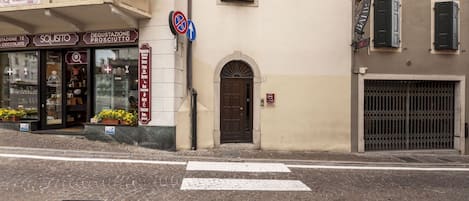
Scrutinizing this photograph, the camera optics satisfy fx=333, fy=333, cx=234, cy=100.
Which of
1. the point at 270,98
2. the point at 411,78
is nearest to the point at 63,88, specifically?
the point at 270,98

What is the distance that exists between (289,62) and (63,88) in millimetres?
7468

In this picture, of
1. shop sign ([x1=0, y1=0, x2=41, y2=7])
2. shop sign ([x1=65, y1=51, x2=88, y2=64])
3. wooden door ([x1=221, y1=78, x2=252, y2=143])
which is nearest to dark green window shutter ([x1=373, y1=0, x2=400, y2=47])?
wooden door ([x1=221, y1=78, x2=252, y2=143])

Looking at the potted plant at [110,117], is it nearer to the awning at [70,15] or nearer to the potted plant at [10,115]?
the awning at [70,15]

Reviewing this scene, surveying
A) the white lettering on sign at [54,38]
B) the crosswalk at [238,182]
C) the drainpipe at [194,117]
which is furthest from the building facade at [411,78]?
the white lettering on sign at [54,38]

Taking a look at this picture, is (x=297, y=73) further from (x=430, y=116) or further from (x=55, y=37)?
(x=55, y=37)

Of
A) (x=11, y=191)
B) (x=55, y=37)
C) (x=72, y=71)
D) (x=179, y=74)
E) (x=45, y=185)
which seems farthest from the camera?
(x=72, y=71)

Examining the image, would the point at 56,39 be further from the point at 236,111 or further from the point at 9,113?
the point at 236,111

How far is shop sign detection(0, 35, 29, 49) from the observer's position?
1054 centimetres

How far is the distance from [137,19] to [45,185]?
5.32 meters

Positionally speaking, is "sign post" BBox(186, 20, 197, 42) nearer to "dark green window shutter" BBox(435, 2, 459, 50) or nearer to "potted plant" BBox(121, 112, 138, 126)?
"potted plant" BBox(121, 112, 138, 126)

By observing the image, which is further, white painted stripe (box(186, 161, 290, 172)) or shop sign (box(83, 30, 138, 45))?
shop sign (box(83, 30, 138, 45))

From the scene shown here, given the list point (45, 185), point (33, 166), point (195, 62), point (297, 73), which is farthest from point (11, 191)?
point (297, 73)

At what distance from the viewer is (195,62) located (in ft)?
32.6

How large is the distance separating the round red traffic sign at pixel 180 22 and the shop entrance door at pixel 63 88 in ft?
12.2
